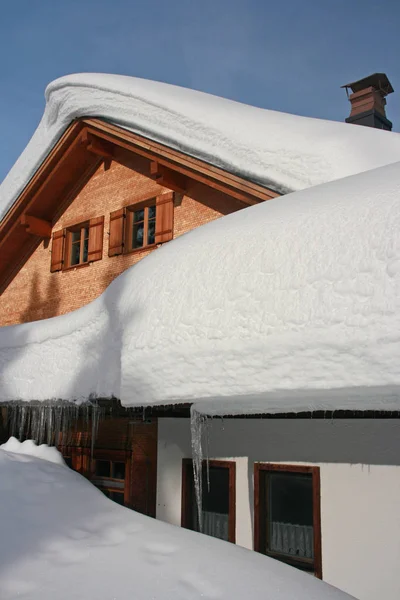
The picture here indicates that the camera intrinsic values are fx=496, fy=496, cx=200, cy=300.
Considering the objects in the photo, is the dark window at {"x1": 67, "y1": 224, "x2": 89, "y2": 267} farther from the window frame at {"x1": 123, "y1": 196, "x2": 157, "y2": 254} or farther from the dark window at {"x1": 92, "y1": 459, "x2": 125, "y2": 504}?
the dark window at {"x1": 92, "y1": 459, "x2": 125, "y2": 504}

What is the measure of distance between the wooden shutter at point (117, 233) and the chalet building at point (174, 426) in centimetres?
2

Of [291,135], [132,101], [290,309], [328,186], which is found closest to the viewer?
[290,309]

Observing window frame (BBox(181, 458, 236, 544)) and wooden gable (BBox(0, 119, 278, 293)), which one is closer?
window frame (BBox(181, 458, 236, 544))

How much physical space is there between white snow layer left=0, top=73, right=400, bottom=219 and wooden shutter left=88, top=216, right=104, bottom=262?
165cm

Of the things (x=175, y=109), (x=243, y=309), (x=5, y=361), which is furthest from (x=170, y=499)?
(x=175, y=109)

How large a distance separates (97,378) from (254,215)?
1.87 meters

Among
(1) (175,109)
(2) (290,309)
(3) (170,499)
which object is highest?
(1) (175,109)

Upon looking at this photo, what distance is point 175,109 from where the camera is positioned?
263 inches

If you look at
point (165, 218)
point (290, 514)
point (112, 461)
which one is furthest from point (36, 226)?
point (290, 514)

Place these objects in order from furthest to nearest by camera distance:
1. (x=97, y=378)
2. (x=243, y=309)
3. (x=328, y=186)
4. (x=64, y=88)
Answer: (x=64, y=88)
(x=97, y=378)
(x=328, y=186)
(x=243, y=309)

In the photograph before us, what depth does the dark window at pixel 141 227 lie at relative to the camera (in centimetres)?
806

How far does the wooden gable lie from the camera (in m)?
6.65

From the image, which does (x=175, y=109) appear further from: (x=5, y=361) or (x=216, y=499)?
(x=216, y=499)

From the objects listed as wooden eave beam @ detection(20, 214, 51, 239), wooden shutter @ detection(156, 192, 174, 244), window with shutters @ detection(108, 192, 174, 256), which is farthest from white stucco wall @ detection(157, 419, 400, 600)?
wooden eave beam @ detection(20, 214, 51, 239)
